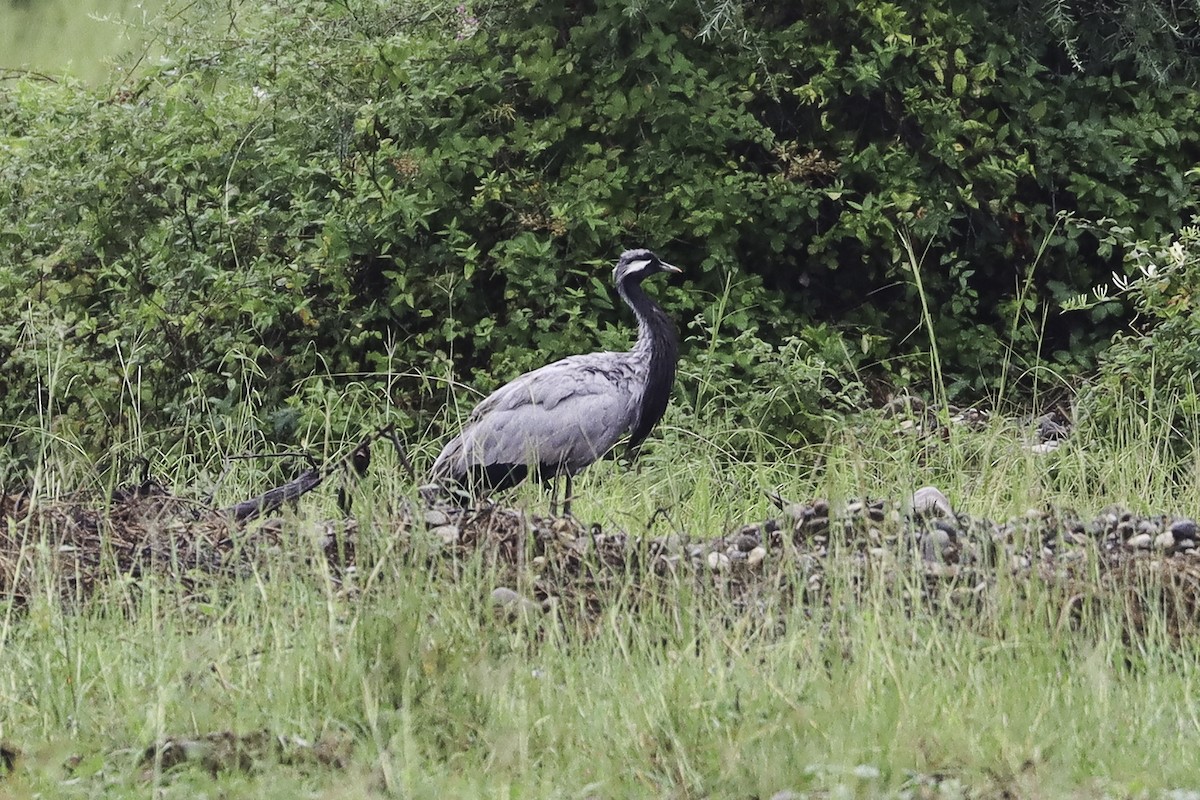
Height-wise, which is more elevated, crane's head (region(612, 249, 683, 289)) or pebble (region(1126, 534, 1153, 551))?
crane's head (region(612, 249, 683, 289))

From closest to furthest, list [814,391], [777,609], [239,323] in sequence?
[777,609] < [814,391] < [239,323]

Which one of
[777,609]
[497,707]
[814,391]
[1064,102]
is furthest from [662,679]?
[1064,102]

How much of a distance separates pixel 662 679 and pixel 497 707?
0.38 meters

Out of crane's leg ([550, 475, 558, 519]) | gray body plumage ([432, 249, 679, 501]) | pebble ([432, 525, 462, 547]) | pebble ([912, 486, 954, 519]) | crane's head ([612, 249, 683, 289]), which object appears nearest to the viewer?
pebble ([432, 525, 462, 547])

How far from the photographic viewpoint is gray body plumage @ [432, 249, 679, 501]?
693 cm

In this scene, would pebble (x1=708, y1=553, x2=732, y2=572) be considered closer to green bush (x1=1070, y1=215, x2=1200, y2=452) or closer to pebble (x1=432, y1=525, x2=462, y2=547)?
pebble (x1=432, y1=525, x2=462, y2=547)

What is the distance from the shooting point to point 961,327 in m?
8.77

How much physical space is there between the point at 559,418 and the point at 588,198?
168 cm

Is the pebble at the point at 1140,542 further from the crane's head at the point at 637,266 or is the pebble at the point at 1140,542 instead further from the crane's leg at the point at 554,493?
the crane's head at the point at 637,266

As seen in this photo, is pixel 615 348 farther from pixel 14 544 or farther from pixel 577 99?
pixel 14 544

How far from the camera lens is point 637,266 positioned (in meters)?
7.55

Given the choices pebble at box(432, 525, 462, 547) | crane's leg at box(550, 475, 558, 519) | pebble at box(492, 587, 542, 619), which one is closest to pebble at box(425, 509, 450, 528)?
pebble at box(432, 525, 462, 547)

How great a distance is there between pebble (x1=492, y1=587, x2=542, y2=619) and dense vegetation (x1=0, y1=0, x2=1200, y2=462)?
3.20 metres

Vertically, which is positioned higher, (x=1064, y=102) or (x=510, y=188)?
(x=1064, y=102)
